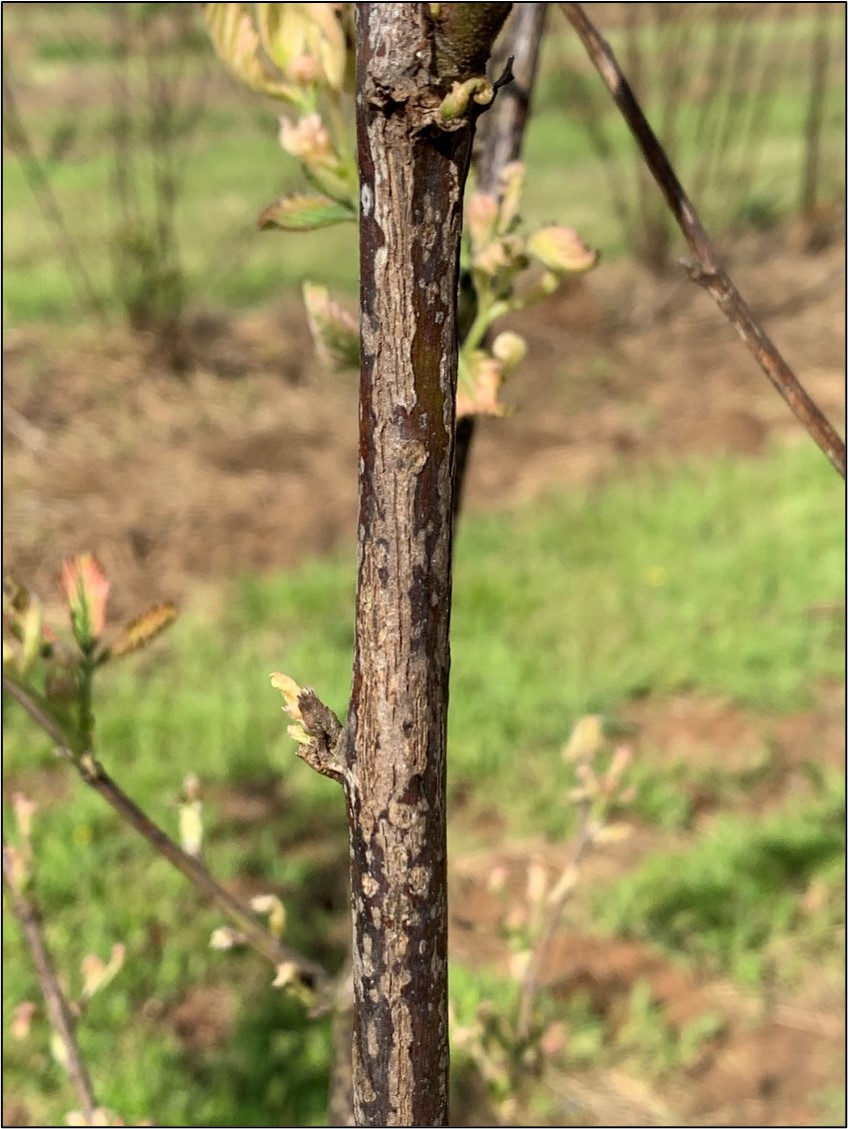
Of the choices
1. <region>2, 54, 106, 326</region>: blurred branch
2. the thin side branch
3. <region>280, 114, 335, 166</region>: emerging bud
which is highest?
<region>2, 54, 106, 326</region>: blurred branch

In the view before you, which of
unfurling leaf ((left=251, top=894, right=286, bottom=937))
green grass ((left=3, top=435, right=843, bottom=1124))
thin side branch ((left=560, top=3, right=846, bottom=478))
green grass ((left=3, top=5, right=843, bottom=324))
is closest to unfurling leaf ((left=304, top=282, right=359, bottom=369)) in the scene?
thin side branch ((left=560, top=3, right=846, bottom=478))

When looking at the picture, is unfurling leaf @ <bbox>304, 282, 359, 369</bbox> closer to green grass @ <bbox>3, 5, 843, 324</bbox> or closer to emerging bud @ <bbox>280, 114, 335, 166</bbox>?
emerging bud @ <bbox>280, 114, 335, 166</bbox>

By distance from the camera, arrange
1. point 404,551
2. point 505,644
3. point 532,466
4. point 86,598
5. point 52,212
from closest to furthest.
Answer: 1. point 404,551
2. point 86,598
3. point 505,644
4. point 532,466
5. point 52,212

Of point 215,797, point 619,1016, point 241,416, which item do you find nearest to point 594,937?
point 619,1016

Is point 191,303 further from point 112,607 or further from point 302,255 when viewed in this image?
point 112,607

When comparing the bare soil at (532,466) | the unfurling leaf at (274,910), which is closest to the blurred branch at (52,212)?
the bare soil at (532,466)

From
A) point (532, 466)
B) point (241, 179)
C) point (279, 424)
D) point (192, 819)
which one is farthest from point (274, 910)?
point (241, 179)

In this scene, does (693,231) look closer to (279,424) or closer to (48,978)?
(48,978)
